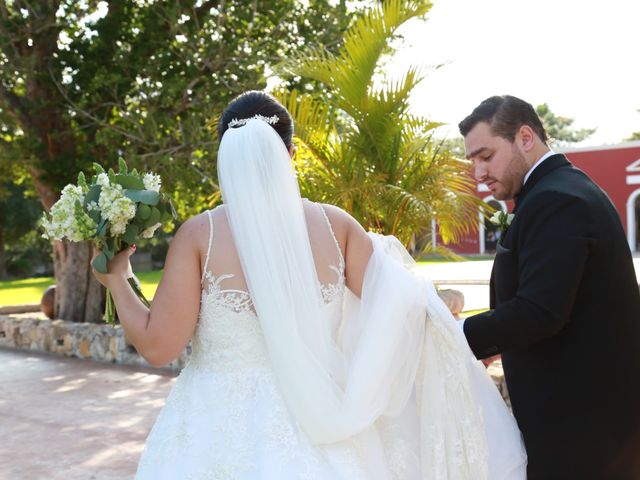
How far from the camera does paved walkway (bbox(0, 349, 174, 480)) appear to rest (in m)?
5.99

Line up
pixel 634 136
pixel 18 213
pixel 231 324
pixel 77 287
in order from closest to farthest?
pixel 231 324, pixel 77 287, pixel 18 213, pixel 634 136

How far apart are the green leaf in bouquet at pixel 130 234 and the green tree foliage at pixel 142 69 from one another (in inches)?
318

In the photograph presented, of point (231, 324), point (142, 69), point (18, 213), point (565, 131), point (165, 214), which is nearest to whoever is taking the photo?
point (231, 324)

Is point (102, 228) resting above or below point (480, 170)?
below

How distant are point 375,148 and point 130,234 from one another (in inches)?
224

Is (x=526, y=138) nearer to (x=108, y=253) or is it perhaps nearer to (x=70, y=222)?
(x=108, y=253)

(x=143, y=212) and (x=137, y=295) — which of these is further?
(x=137, y=295)

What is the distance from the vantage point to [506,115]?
8.80 feet

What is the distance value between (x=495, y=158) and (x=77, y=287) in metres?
11.2

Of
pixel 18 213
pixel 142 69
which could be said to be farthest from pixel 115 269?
pixel 18 213

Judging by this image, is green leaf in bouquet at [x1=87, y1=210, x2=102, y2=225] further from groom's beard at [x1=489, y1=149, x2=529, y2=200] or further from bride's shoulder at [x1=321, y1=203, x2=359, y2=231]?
groom's beard at [x1=489, y1=149, x2=529, y2=200]

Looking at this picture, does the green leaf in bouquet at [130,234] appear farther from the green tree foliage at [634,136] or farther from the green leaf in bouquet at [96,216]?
the green tree foliage at [634,136]

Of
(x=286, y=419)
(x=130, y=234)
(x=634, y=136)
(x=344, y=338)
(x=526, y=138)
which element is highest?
(x=634, y=136)

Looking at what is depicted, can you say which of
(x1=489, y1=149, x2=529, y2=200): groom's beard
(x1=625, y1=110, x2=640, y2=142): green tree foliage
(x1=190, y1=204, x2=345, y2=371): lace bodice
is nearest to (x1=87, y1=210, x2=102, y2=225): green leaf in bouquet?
(x1=190, y1=204, x2=345, y2=371): lace bodice
